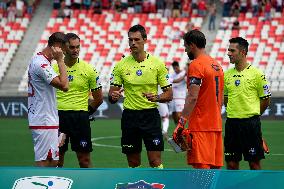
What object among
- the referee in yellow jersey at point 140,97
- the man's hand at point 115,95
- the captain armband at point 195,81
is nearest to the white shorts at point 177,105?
the referee in yellow jersey at point 140,97

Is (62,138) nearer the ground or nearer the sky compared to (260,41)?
nearer the ground

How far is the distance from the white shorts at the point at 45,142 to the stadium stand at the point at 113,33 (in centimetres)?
2654

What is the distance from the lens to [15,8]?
43.8 meters

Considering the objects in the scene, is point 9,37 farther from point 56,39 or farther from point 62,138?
point 56,39

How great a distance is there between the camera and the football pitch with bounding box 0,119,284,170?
57.8 feet

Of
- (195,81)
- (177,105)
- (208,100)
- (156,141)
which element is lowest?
(177,105)

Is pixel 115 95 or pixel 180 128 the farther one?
pixel 115 95

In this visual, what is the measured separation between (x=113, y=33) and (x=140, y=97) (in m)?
29.6

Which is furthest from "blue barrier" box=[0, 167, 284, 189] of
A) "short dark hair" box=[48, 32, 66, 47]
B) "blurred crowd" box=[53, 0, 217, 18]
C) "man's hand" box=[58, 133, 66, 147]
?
"blurred crowd" box=[53, 0, 217, 18]

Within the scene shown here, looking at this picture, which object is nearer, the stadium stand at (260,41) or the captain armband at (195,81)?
the captain armband at (195,81)

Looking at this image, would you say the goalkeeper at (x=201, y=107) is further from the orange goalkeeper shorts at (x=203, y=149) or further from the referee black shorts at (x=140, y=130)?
the referee black shorts at (x=140, y=130)

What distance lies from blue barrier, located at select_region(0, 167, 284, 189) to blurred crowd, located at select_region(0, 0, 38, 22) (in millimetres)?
35235

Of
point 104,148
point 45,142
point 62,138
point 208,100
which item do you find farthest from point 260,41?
point 208,100

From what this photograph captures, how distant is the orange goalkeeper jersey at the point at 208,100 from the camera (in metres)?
10.5
